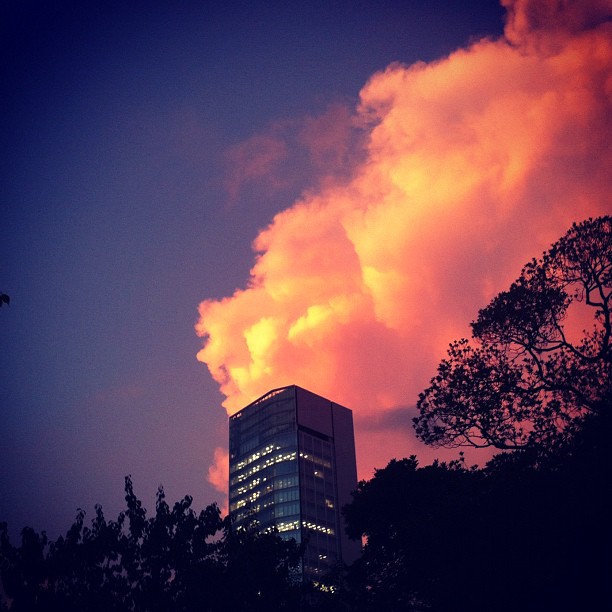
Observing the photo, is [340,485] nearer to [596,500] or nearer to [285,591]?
[285,591]

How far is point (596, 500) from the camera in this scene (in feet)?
43.8

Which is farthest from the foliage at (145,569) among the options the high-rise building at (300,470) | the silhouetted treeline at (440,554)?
the high-rise building at (300,470)

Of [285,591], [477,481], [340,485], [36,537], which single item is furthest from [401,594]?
[340,485]

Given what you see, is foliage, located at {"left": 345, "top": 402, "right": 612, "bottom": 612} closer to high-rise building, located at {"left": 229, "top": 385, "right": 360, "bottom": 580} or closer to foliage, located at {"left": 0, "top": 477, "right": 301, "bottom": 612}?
foliage, located at {"left": 0, "top": 477, "right": 301, "bottom": 612}

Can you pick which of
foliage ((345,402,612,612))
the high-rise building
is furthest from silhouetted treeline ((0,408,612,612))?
the high-rise building

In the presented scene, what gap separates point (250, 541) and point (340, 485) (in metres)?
113

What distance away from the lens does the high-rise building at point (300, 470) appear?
11781 cm

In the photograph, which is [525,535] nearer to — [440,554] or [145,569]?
[440,554]

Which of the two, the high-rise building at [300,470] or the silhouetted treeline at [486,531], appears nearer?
the silhouetted treeline at [486,531]

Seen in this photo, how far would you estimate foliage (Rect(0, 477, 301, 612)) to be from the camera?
1700 centimetres

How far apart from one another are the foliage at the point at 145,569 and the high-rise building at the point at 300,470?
10138cm

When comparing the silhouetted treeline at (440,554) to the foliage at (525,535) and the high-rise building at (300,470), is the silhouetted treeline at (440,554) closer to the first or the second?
the foliage at (525,535)

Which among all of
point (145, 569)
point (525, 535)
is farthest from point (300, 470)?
point (525, 535)

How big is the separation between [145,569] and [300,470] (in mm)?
107565
